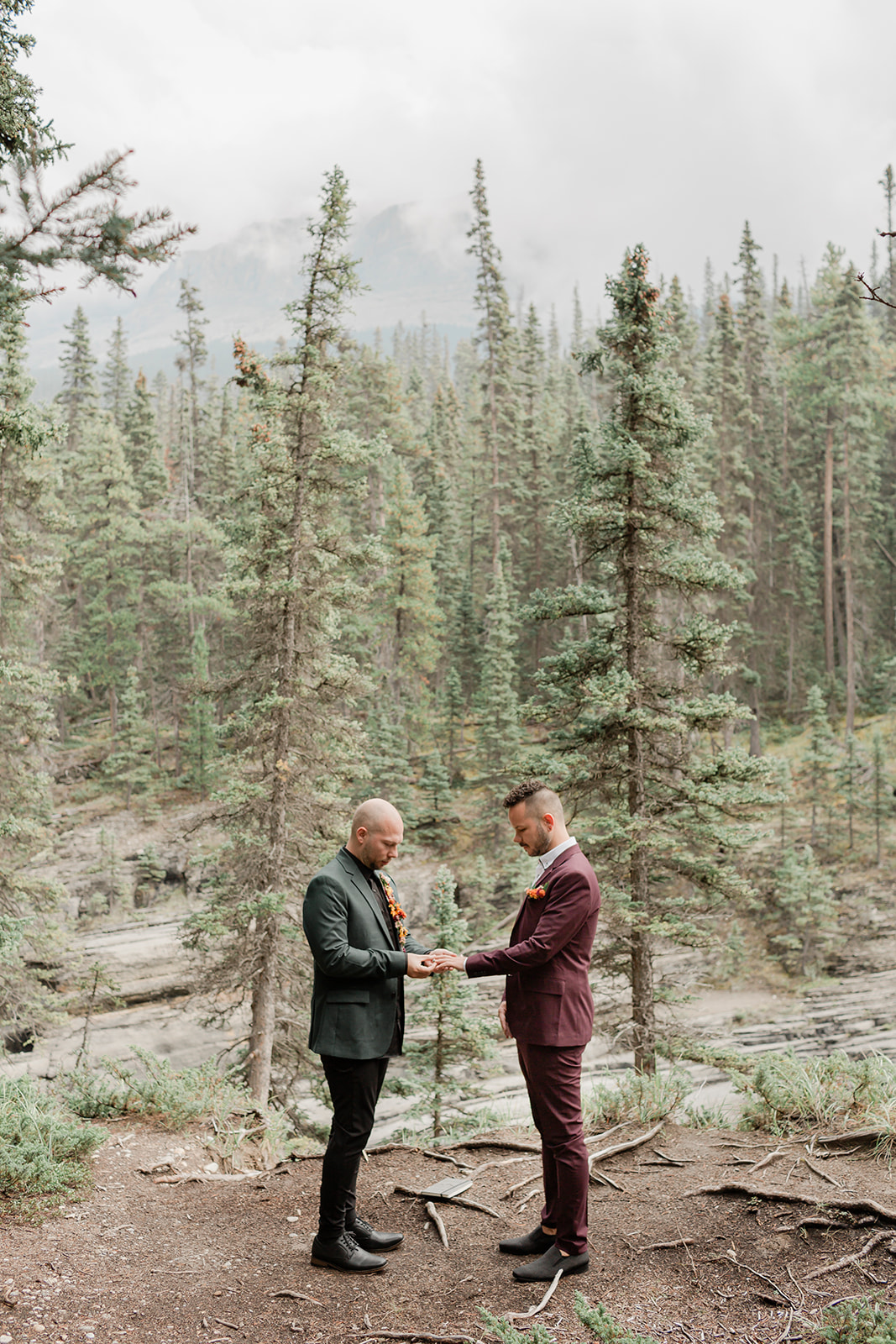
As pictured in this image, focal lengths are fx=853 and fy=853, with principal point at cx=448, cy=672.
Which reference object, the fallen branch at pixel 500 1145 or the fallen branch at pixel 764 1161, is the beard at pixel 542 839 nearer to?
the fallen branch at pixel 764 1161

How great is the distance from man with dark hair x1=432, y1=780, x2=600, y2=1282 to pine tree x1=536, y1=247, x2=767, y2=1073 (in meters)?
6.19

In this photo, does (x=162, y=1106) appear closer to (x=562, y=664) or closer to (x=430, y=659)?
(x=562, y=664)

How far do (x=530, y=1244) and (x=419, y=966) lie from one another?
1.39 metres

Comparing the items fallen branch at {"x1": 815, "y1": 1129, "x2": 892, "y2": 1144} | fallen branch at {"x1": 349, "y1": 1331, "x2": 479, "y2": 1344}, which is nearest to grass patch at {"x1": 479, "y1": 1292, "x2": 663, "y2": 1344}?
fallen branch at {"x1": 349, "y1": 1331, "x2": 479, "y2": 1344}

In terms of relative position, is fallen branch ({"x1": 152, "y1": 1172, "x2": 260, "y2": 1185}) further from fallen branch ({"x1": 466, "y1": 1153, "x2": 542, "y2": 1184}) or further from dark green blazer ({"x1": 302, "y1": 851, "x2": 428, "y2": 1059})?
dark green blazer ({"x1": 302, "y1": 851, "x2": 428, "y2": 1059})

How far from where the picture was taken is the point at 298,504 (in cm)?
1349

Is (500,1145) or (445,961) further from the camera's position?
(500,1145)

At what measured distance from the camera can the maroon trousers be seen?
12.4ft

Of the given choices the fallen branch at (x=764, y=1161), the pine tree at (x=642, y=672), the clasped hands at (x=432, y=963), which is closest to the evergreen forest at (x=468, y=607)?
the pine tree at (x=642, y=672)

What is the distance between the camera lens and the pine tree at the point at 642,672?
10383mm

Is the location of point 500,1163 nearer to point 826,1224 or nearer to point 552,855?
point 826,1224

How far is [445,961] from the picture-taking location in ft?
13.5

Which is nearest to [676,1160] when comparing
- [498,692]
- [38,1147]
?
[38,1147]

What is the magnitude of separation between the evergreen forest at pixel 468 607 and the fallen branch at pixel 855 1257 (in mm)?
3789
